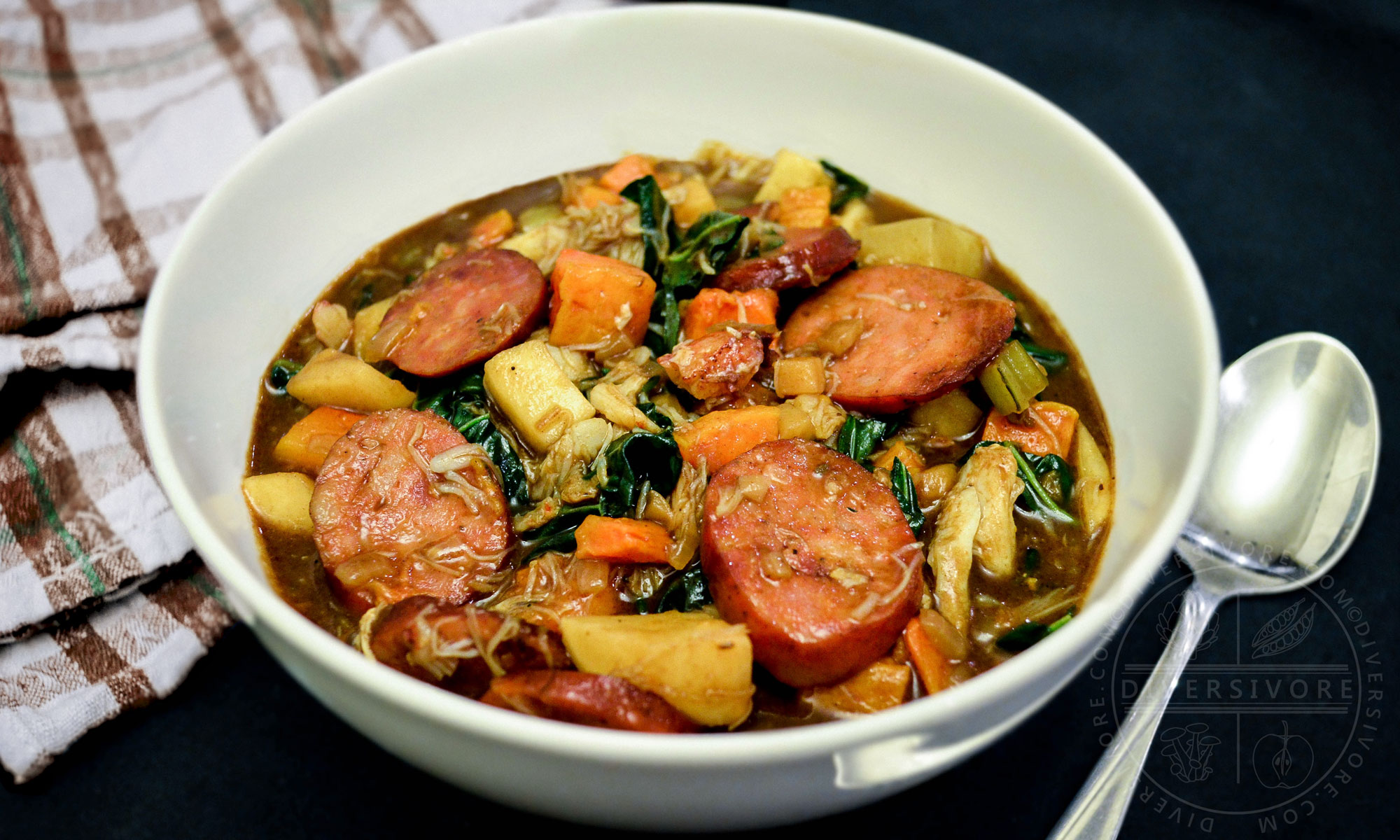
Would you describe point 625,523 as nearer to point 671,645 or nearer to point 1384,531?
point 671,645

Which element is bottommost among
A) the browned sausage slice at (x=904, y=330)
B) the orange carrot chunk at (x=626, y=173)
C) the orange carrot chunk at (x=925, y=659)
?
the orange carrot chunk at (x=925, y=659)

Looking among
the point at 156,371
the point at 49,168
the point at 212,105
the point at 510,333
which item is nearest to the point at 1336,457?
the point at 510,333

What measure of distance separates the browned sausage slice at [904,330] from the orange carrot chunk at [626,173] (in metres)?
1.07

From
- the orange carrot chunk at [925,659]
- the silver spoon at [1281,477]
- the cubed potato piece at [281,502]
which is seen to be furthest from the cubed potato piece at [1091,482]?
the cubed potato piece at [281,502]

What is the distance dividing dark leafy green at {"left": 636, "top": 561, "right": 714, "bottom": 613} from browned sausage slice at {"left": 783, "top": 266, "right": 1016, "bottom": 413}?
0.77m

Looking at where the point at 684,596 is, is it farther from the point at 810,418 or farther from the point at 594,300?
the point at 594,300

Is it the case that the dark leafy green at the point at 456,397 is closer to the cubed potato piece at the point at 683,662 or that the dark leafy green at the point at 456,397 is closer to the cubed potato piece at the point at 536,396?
the cubed potato piece at the point at 536,396

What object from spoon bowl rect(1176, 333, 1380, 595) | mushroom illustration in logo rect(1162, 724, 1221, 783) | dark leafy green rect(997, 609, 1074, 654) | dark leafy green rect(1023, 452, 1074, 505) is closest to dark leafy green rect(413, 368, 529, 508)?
dark leafy green rect(997, 609, 1074, 654)

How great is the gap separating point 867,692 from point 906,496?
0.68 meters

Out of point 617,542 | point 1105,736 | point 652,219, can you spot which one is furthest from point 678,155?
point 1105,736

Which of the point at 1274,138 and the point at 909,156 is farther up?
the point at 909,156

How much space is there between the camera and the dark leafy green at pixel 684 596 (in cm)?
270

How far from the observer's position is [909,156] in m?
3.92

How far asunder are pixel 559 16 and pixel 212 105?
6.10ft
